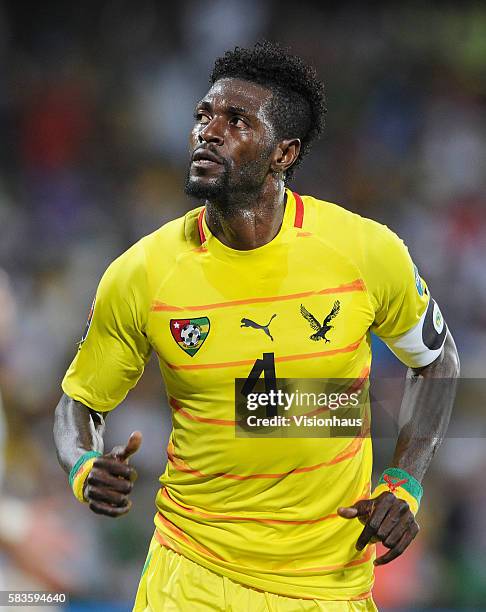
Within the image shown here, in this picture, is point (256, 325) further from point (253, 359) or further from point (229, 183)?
point (229, 183)

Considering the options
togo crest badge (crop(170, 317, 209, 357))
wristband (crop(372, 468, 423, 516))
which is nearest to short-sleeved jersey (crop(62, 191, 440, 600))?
togo crest badge (crop(170, 317, 209, 357))

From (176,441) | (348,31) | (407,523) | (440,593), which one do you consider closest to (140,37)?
(348,31)

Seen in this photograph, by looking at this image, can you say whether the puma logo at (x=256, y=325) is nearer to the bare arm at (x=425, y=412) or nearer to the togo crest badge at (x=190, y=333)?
the togo crest badge at (x=190, y=333)

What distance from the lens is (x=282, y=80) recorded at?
330 cm

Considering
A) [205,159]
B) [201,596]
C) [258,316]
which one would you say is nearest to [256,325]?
[258,316]

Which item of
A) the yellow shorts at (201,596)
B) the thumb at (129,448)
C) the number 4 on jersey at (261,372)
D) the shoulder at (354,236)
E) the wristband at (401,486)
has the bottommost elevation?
the yellow shorts at (201,596)

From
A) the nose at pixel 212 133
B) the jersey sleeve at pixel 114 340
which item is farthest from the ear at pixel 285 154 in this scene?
the jersey sleeve at pixel 114 340

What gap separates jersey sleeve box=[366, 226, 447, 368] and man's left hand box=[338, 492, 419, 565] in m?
0.61

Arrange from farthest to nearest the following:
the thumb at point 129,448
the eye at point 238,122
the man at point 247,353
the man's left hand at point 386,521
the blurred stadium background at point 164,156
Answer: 1. the blurred stadium background at point 164,156
2. the eye at point 238,122
3. the man at point 247,353
4. the man's left hand at point 386,521
5. the thumb at point 129,448

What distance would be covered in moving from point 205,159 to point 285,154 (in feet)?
1.12

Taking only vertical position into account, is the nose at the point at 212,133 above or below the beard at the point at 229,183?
above

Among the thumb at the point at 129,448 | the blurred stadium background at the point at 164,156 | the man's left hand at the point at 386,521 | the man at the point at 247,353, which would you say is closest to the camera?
the thumb at the point at 129,448

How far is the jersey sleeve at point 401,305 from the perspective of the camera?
3.14 metres

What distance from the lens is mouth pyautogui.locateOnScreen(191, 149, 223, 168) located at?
10.2ft
